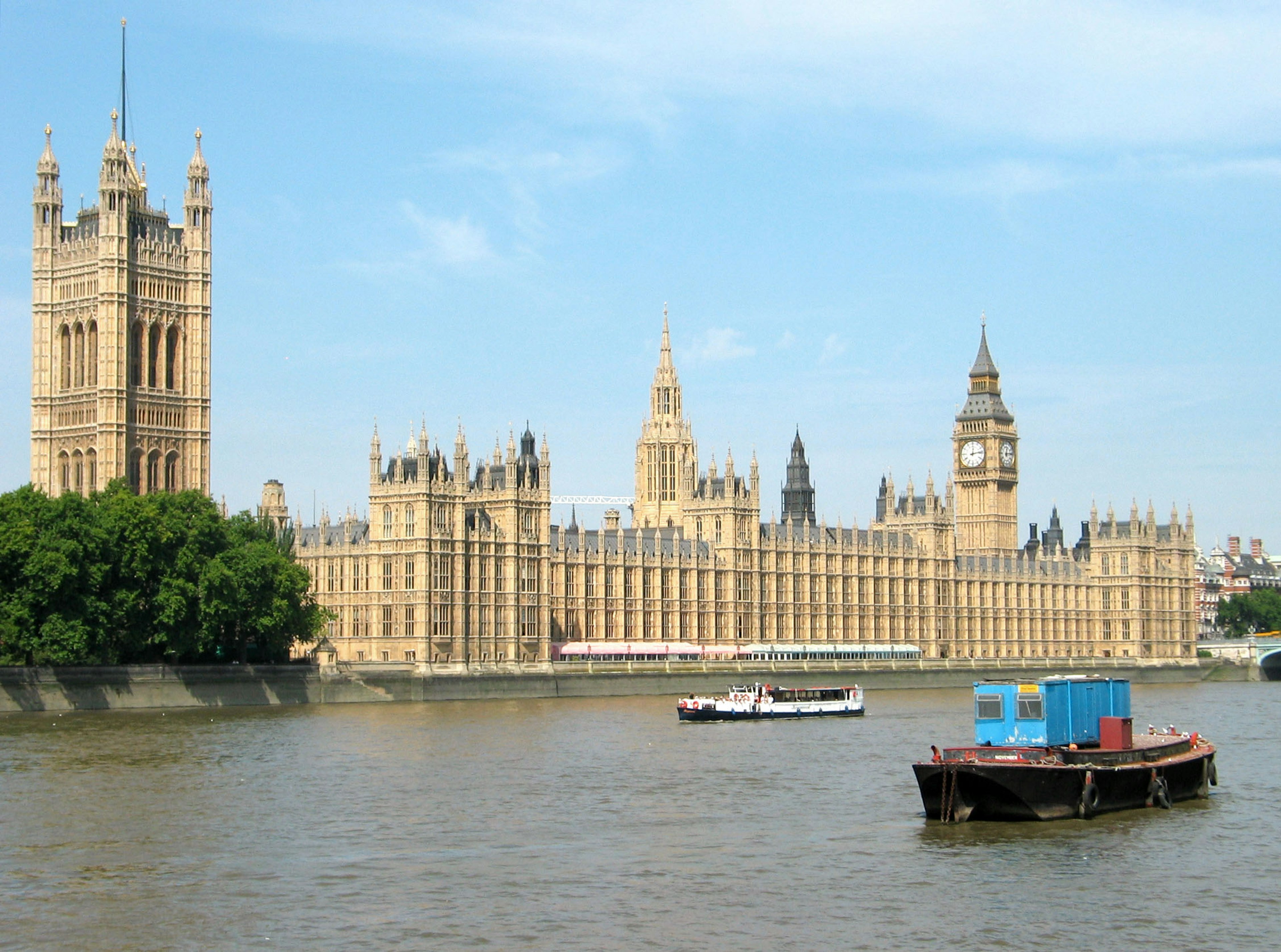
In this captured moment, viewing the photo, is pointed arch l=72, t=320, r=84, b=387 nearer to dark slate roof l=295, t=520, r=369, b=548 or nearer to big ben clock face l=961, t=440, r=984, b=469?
dark slate roof l=295, t=520, r=369, b=548

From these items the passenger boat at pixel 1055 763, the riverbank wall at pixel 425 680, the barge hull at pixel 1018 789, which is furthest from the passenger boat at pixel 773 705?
the barge hull at pixel 1018 789

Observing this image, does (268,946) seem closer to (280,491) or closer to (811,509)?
(280,491)

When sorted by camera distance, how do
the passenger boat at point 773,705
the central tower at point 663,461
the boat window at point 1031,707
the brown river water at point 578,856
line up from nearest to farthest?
1. the brown river water at point 578,856
2. the boat window at point 1031,707
3. the passenger boat at point 773,705
4. the central tower at point 663,461

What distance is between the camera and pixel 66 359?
123 m

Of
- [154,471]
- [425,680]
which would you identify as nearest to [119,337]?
[154,471]

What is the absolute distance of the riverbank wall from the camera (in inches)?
3199

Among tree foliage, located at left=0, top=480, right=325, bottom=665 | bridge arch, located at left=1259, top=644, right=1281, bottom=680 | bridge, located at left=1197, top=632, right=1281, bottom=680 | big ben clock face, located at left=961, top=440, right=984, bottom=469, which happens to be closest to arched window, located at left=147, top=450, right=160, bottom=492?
tree foliage, located at left=0, top=480, right=325, bottom=665

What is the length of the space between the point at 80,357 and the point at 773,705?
56.0 meters

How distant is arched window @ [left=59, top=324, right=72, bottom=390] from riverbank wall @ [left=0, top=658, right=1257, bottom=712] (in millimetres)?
35766

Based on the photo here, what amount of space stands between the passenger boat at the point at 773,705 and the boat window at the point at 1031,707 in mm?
40375

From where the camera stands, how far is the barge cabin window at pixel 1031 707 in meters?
46.6

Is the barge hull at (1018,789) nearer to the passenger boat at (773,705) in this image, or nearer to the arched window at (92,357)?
the passenger boat at (773,705)

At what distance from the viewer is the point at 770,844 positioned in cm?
4253

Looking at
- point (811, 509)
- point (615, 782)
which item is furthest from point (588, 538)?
point (615, 782)
